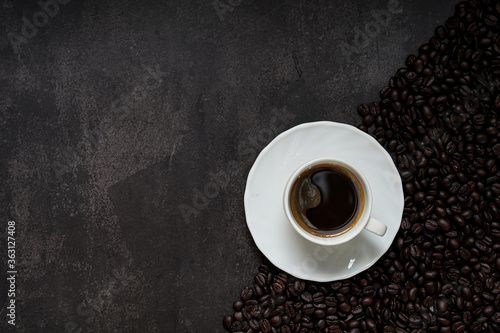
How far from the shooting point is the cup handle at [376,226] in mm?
1299

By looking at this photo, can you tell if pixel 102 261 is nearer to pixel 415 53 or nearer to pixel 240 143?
pixel 240 143

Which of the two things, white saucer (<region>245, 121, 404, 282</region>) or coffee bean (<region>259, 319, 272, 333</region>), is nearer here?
white saucer (<region>245, 121, 404, 282</region>)

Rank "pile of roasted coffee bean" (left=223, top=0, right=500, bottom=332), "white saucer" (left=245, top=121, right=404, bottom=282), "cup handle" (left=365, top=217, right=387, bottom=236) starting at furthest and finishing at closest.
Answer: "pile of roasted coffee bean" (left=223, top=0, right=500, bottom=332) → "white saucer" (left=245, top=121, right=404, bottom=282) → "cup handle" (left=365, top=217, right=387, bottom=236)

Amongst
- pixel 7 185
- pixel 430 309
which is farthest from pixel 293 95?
pixel 7 185

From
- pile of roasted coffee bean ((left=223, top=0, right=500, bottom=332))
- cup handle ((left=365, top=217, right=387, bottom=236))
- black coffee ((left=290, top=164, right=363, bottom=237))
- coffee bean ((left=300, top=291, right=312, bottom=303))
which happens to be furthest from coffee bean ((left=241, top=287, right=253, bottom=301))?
cup handle ((left=365, top=217, right=387, bottom=236))

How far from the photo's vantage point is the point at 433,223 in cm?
157

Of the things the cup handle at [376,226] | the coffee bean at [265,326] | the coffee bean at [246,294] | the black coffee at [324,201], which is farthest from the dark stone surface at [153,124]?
the cup handle at [376,226]

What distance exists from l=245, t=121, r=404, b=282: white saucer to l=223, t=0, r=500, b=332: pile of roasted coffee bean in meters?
0.15

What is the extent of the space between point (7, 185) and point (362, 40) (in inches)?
50.9

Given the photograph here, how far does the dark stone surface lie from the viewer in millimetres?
1636

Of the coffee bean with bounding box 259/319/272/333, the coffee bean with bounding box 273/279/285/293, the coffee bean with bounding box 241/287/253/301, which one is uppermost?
the coffee bean with bounding box 273/279/285/293

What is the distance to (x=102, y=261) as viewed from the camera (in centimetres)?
164

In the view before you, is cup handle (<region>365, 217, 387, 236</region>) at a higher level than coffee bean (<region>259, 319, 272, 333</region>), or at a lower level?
higher

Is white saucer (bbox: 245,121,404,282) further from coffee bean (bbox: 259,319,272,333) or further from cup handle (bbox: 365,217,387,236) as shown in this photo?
coffee bean (bbox: 259,319,272,333)
